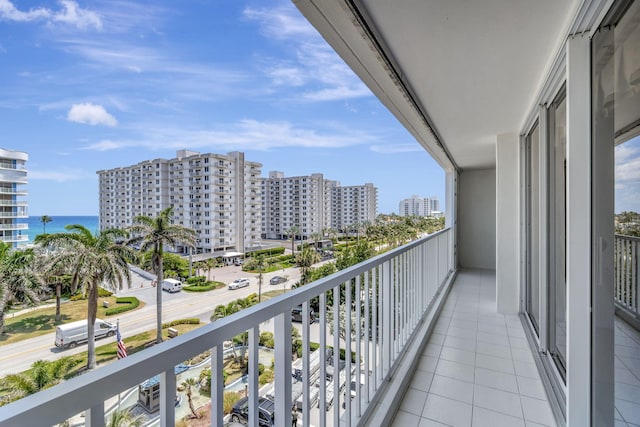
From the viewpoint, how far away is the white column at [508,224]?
3507 millimetres

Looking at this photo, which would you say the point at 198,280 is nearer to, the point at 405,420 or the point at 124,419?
the point at 124,419

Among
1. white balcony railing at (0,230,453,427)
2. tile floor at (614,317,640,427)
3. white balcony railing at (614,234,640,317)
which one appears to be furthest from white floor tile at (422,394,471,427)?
white balcony railing at (614,234,640,317)

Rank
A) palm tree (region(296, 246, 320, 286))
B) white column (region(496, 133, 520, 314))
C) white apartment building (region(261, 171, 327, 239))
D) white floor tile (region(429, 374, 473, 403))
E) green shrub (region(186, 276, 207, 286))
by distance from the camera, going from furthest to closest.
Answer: white apartment building (region(261, 171, 327, 239)) < white column (region(496, 133, 520, 314)) < palm tree (region(296, 246, 320, 286)) < white floor tile (region(429, 374, 473, 403)) < green shrub (region(186, 276, 207, 286))

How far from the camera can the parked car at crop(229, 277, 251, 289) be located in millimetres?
1760

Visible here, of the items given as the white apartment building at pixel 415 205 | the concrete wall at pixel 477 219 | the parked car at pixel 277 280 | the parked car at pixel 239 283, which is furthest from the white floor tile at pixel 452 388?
the white apartment building at pixel 415 205

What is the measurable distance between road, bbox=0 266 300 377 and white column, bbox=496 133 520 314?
9.32 ft

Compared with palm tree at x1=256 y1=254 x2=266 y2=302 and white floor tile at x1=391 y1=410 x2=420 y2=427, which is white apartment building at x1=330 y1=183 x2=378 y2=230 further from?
white floor tile at x1=391 y1=410 x2=420 y2=427

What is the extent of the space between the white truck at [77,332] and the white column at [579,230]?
2056 mm

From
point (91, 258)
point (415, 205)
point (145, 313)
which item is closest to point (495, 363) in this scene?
point (145, 313)

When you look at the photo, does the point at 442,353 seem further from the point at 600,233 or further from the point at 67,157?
the point at 67,157

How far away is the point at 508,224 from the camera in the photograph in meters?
3.62

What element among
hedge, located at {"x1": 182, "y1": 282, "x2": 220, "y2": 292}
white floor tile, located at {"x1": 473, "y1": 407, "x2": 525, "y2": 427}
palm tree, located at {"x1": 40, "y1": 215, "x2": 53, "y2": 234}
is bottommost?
white floor tile, located at {"x1": 473, "y1": 407, "x2": 525, "y2": 427}

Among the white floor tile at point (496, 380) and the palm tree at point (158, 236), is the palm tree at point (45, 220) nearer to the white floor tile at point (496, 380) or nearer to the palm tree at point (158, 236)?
the palm tree at point (158, 236)

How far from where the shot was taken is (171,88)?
2.56m
